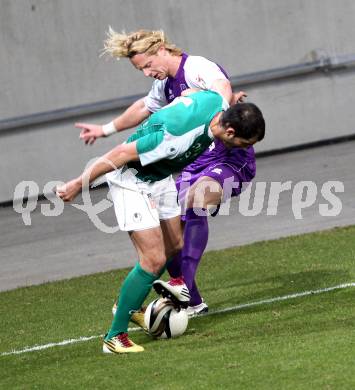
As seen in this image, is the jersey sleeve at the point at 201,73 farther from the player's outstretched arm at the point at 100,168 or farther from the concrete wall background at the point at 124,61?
the concrete wall background at the point at 124,61

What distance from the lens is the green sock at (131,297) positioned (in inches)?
287

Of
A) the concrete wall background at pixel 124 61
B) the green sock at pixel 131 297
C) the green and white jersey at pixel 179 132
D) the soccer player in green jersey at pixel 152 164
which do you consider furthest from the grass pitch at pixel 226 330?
the concrete wall background at pixel 124 61

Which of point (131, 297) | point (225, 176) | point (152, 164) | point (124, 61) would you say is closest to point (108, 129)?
point (225, 176)

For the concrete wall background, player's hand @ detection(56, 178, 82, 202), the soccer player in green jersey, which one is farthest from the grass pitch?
the concrete wall background

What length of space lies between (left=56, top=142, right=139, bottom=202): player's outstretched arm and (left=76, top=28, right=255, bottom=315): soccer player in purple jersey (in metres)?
0.88

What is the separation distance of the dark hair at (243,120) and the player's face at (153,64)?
1.13 metres

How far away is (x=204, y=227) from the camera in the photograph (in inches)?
328

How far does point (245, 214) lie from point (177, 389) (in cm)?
673

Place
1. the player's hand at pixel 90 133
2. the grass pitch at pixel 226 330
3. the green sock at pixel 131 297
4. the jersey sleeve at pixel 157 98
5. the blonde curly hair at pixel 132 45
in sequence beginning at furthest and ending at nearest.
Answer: the jersey sleeve at pixel 157 98 → the player's hand at pixel 90 133 → the blonde curly hair at pixel 132 45 → the green sock at pixel 131 297 → the grass pitch at pixel 226 330

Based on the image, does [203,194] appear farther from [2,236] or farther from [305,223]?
[2,236]

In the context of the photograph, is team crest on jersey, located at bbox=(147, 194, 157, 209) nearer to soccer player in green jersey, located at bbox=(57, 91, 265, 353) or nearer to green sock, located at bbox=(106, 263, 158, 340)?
soccer player in green jersey, located at bbox=(57, 91, 265, 353)

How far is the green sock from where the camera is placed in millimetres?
7297

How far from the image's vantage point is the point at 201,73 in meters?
8.30

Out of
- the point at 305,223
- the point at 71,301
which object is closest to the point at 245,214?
the point at 305,223
